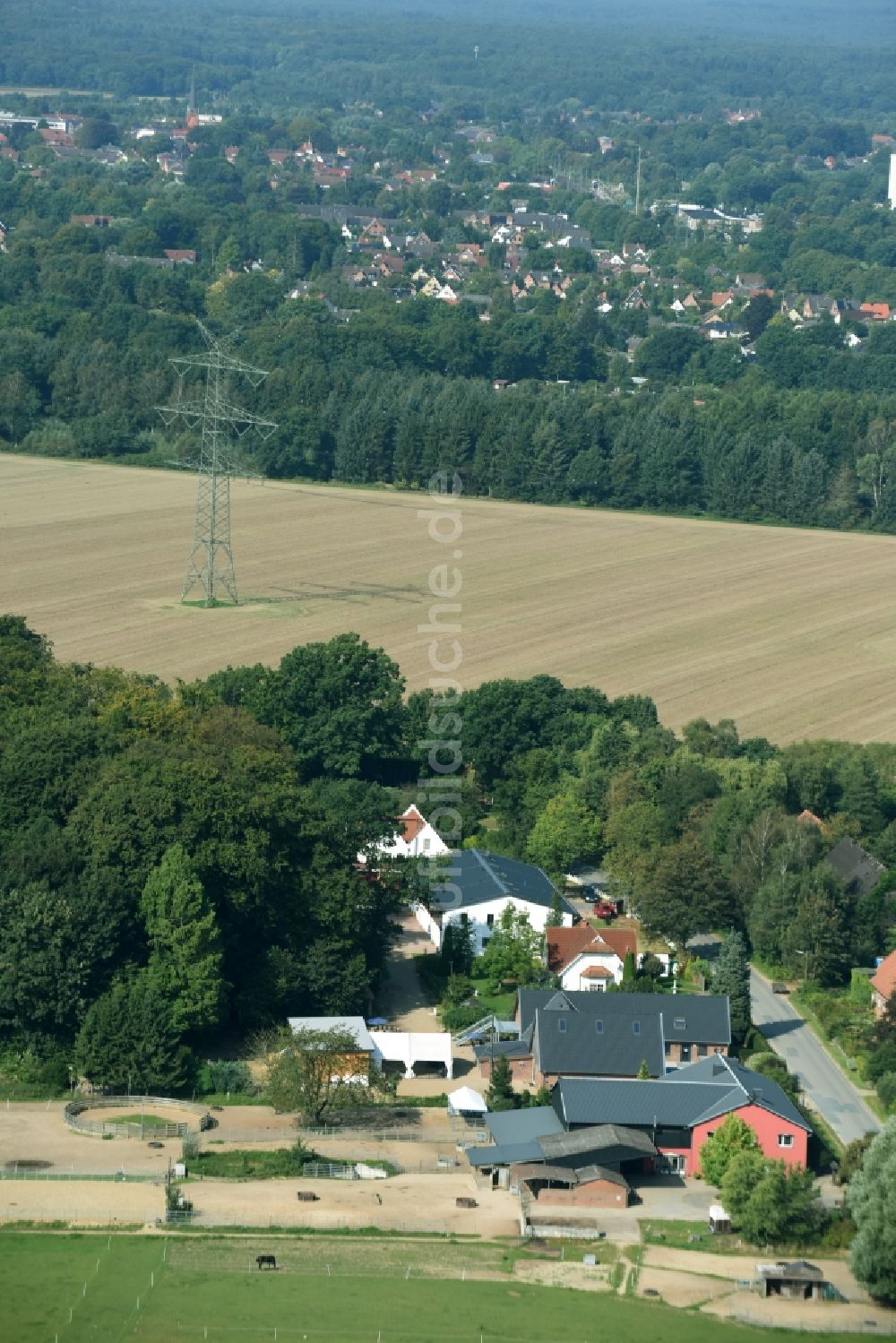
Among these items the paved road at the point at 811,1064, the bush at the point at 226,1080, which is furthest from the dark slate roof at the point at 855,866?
Result: the bush at the point at 226,1080

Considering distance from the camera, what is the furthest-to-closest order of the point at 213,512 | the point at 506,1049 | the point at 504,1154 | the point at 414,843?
the point at 213,512, the point at 414,843, the point at 506,1049, the point at 504,1154

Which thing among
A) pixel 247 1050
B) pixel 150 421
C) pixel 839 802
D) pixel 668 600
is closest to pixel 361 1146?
pixel 247 1050

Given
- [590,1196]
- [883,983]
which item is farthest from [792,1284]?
[883,983]

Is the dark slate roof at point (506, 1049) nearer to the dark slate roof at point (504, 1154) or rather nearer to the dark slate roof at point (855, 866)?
the dark slate roof at point (504, 1154)

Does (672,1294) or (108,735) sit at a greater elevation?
(108,735)

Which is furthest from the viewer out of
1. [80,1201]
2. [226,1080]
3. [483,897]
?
[483,897]

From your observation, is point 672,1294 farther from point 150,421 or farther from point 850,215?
point 850,215

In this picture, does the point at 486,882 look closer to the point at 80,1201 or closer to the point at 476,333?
the point at 80,1201

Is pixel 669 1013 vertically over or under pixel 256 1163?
over
